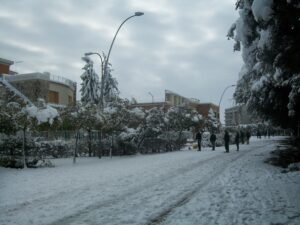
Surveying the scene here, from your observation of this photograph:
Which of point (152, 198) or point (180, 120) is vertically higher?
point (180, 120)

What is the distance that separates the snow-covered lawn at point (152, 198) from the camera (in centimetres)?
821

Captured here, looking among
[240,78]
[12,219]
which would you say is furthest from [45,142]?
[12,219]

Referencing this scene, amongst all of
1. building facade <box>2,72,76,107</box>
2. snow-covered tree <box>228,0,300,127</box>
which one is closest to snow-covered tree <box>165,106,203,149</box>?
building facade <box>2,72,76,107</box>

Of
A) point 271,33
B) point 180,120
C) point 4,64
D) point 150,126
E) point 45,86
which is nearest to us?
point 271,33

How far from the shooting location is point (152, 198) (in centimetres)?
1041

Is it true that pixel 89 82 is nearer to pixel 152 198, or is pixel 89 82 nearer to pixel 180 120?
pixel 180 120

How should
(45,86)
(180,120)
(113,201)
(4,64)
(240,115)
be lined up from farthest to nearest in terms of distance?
(45,86)
(4,64)
(240,115)
(180,120)
(113,201)

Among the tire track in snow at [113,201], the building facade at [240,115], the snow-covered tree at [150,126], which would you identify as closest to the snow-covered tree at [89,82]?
the building facade at [240,115]

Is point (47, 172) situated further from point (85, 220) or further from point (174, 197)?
point (85, 220)

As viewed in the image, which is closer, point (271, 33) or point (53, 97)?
point (271, 33)

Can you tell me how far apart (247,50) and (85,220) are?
5.38 metres

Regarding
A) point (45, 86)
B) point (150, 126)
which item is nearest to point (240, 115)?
point (150, 126)

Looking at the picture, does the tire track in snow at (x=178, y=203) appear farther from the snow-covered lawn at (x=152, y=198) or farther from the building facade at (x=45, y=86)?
→ the building facade at (x=45, y=86)

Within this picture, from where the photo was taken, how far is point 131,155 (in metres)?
28.7
